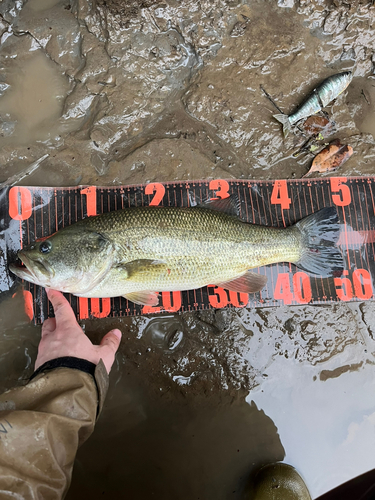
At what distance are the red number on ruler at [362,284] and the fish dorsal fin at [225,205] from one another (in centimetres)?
157

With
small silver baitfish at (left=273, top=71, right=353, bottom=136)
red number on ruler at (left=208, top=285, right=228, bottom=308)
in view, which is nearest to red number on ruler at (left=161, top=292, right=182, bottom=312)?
red number on ruler at (left=208, top=285, right=228, bottom=308)

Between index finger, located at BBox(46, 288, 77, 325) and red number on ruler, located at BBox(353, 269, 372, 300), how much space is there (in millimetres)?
3093

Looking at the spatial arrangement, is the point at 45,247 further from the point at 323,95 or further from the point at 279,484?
the point at 323,95

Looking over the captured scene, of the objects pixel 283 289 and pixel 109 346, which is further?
pixel 283 289

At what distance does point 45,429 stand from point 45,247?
5.11 feet

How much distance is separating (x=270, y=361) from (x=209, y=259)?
140 centimetres

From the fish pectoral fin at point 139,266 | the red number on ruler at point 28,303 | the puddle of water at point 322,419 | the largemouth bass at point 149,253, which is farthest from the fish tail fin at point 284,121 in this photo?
the red number on ruler at point 28,303

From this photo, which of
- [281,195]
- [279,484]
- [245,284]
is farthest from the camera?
[281,195]

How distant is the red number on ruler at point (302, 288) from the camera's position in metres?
3.58

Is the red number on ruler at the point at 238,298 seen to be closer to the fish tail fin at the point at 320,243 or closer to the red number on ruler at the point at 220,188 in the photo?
the fish tail fin at the point at 320,243

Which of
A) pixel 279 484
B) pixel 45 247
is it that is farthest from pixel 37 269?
pixel 279 484

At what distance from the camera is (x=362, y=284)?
3.61 metres

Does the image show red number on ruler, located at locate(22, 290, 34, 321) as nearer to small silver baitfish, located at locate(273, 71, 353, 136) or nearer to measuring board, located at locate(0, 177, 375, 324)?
measuring board, located at locate(0, 177, 375, 324)

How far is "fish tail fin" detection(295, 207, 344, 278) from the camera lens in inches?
137
